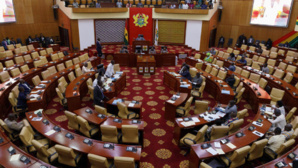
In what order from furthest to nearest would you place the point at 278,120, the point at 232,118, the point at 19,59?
the point at 19,59 → the point at 232,118 → the point at 278,120

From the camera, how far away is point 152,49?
14.3m

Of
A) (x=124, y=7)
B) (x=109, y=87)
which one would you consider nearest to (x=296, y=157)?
(x=109, y=87)

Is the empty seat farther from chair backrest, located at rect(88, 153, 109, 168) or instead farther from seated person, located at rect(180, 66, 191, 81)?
seated person, located at rect(180, 66, 191, 81)

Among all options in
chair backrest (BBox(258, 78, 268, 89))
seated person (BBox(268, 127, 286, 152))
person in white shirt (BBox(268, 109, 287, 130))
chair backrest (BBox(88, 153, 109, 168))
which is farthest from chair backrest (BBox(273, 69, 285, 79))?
chair backrest (BBox(88, 153, 109, 168))

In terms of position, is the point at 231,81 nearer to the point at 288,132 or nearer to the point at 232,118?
the point at 232,118

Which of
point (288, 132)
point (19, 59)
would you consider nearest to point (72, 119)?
point (288, 132)

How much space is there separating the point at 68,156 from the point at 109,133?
4.05 ft

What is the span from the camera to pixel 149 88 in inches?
424

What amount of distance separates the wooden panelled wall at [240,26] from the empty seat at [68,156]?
17.7 m

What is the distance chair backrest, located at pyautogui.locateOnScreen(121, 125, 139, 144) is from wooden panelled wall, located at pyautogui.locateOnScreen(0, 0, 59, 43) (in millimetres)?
16041

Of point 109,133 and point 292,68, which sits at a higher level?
point 292,68

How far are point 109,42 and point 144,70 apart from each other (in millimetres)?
8393

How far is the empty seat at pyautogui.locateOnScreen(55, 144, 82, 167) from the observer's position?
487 centimetres

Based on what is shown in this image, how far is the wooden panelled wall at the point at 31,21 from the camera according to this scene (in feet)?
56.6
